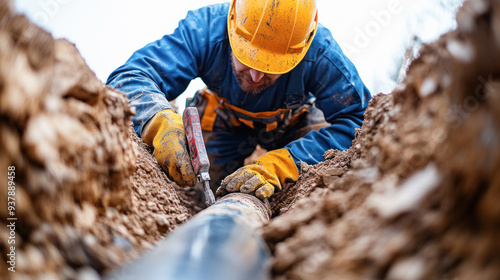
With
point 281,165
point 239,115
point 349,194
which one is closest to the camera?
point 349,194

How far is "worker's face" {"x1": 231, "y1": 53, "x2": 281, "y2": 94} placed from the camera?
212 centimetres

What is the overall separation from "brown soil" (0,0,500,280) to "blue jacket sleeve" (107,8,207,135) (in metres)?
1.27

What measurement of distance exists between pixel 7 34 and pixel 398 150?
30.0 inches

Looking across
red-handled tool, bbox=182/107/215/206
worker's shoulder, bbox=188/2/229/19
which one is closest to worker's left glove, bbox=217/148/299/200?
red-handled tool, bbox=182/107/215/206

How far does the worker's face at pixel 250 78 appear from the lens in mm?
2119

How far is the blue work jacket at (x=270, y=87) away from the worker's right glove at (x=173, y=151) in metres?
0.46

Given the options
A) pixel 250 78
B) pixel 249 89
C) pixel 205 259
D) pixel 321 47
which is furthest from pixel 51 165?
pixel 321 47

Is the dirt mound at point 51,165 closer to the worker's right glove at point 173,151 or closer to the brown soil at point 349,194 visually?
the brown soil at point 349,194

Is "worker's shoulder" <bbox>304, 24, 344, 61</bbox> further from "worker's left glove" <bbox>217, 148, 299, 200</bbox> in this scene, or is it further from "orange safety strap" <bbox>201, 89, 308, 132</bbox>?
"worker's left glove" <bbox>217, 148, 299, 200</bbox>

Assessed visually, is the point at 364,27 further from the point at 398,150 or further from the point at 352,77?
the point at 398,150

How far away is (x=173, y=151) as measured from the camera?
1.64m

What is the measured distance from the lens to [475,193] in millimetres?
429

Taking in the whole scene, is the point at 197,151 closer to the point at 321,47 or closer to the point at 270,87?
the point at 270,87

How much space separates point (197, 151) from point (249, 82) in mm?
879
